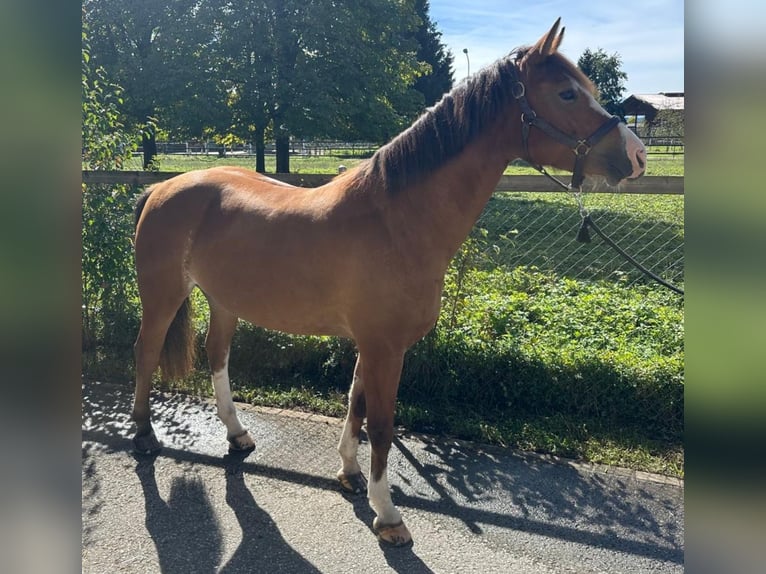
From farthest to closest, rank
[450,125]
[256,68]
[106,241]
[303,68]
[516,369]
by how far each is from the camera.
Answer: [256,68], [303,68], [106,241], [516,369], [450,125]

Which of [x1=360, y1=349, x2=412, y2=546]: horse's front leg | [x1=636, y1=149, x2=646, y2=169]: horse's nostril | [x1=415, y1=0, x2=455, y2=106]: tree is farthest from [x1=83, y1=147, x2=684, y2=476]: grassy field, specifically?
[x1=415, y1=0, x2=455, y2=106]: tree

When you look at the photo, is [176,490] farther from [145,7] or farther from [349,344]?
[145,7]

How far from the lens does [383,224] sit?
8.94 ft

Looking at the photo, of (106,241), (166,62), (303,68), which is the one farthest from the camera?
Result: (166,62)

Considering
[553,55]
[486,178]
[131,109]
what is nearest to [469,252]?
[486,178]

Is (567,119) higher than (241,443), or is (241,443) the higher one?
(567,119)

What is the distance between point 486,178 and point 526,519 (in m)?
1.75

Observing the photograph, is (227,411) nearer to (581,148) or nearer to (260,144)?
(581,148)

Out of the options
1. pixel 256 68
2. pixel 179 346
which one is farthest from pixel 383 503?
pixel 256 68

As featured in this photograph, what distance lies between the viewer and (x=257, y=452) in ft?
11.6

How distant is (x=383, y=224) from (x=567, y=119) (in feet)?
3.13

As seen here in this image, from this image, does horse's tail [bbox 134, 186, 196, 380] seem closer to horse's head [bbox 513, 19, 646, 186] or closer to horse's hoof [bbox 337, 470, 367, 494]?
horse's hoof [bbox 337, 470, 367, 494]

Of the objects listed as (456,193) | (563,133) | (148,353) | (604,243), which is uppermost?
(563,133)
